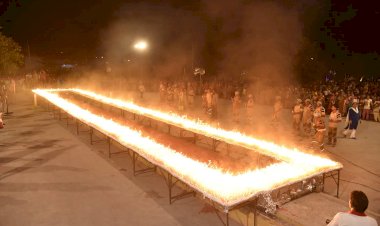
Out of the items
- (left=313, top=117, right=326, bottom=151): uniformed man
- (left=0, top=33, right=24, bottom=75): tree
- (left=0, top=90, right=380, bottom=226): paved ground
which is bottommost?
(left=0, top=90, right=380, bottom=226): paved ground

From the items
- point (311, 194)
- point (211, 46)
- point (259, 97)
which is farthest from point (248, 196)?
point (211, 46)

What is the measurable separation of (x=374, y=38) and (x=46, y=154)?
36.3m

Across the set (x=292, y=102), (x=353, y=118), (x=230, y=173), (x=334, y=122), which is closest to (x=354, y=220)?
(x=230, y=173)

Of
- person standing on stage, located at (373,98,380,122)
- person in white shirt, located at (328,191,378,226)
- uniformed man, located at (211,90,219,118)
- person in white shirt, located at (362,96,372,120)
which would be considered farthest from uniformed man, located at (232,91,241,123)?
person in white shirt, located at (328,191,378,226)

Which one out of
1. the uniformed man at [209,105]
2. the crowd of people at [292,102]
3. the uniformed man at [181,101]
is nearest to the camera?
the crowd of people at [292,102]

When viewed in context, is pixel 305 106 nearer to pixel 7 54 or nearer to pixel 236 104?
pixel 236 104

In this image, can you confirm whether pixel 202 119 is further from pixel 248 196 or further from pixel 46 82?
pixel 46 82

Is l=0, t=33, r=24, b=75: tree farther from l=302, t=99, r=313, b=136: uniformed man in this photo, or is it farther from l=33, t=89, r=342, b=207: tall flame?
l=302, t=99, r=313, b=136: uniformed man

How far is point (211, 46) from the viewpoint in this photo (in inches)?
1313

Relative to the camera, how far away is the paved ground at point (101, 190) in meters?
6.43

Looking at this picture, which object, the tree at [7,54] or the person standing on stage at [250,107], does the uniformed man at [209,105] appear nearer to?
the person standing on stage at [250,107]

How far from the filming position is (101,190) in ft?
26.5

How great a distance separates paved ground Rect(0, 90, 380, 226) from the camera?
21.1ft

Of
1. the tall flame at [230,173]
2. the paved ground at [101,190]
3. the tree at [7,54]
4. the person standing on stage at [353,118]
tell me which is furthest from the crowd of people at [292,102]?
the tall flame at [230,173]
